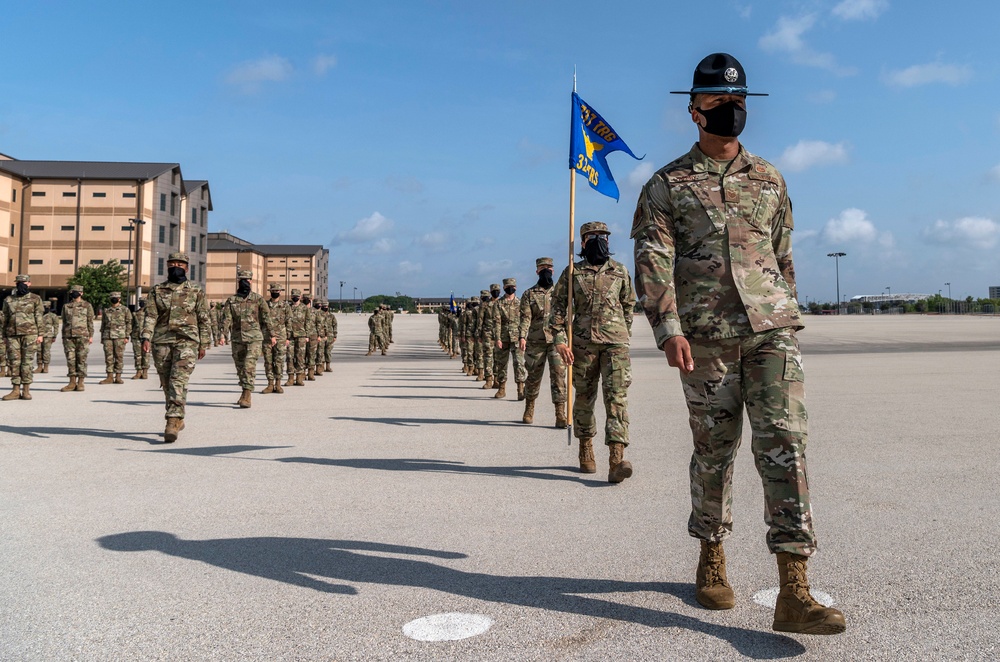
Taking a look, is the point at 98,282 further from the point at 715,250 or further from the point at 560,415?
the point at 715,250

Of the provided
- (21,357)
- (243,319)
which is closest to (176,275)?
(243,319)

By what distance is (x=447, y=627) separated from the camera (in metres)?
3.15

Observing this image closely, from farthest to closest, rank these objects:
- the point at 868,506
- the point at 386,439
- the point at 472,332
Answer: the point at 472,332 < the point at 386,439 < the point at 868,506

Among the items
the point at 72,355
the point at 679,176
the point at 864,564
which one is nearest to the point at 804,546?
the point at 864,564

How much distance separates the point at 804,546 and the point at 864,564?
1.02 metres

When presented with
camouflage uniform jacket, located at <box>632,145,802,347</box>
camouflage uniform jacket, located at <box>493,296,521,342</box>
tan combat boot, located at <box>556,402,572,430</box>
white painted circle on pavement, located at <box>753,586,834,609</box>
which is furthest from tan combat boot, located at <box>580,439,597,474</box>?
camouflage uniform jacket, located at <box>493,296,521,342</box>

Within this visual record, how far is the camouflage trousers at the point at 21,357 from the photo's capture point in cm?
1262

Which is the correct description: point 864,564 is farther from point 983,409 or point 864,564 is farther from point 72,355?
point 72,355

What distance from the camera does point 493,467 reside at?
674 centimetres

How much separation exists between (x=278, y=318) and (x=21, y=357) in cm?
421

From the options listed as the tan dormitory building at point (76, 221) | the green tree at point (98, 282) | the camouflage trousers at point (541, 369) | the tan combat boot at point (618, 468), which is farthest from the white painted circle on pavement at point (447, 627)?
the tan dormitory building at point (76, 221)

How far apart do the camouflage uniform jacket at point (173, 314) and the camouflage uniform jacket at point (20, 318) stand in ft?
18.6

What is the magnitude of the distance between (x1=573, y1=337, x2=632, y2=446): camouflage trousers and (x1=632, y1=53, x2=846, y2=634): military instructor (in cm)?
272

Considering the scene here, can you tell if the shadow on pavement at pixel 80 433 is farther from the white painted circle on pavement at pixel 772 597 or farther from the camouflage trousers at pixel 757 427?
the white painted circle on pavement at pixel 772 597
